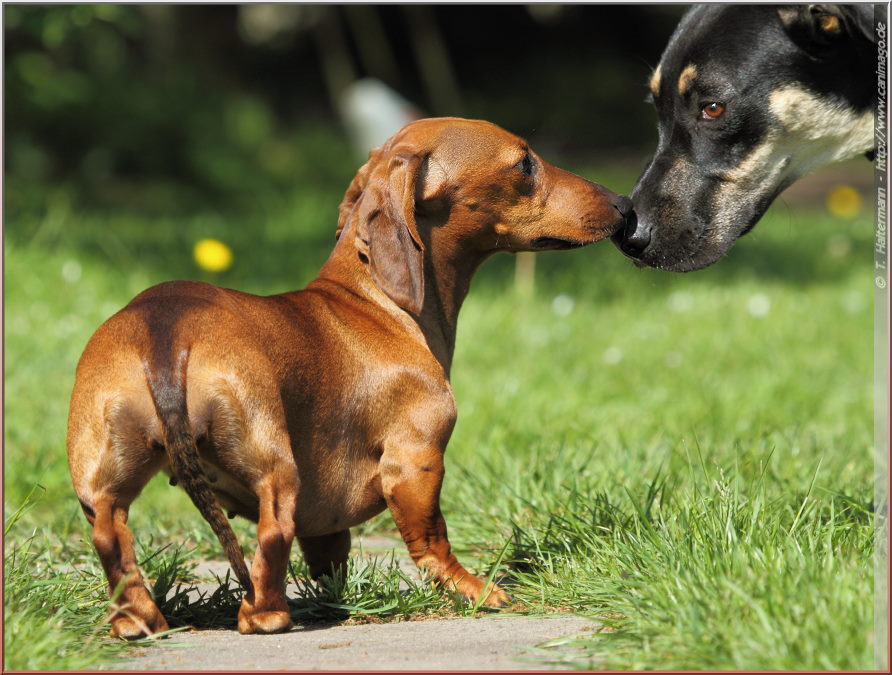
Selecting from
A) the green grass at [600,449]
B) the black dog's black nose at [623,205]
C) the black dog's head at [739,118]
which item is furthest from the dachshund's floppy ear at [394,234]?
the black dog's head at [739,118]

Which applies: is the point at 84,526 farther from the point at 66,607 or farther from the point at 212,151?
the point at 212,151

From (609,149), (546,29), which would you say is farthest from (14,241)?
(546,29)

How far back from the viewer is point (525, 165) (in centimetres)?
345

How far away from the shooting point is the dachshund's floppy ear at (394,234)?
3.18 meters

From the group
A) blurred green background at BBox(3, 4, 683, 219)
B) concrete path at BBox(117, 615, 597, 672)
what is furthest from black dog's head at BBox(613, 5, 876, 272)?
blurred green background at BBox(3, 4, 683, 219)

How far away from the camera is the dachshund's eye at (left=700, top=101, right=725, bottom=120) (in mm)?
3858

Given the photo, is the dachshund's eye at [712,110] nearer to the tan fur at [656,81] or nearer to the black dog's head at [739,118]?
the black dog's head at [739,118]

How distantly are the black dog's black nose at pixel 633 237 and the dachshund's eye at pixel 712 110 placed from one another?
1.33 feet

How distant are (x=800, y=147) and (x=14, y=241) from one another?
538 cm

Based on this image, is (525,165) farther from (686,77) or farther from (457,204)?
(686,77)

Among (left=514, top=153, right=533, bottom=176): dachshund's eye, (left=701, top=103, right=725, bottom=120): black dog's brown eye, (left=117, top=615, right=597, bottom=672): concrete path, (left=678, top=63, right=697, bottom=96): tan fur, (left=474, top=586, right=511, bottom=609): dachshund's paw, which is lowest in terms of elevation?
(left=474, top=586, right=511, bottom=609): dachshund's paw

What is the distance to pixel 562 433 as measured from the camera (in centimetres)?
476

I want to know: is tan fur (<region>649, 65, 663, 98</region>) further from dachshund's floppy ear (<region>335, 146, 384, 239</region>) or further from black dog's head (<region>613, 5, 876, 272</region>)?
dachshund's floppy ear (<region>335, 146, 384, 239</region>)

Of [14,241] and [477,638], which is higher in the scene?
[14,241]
